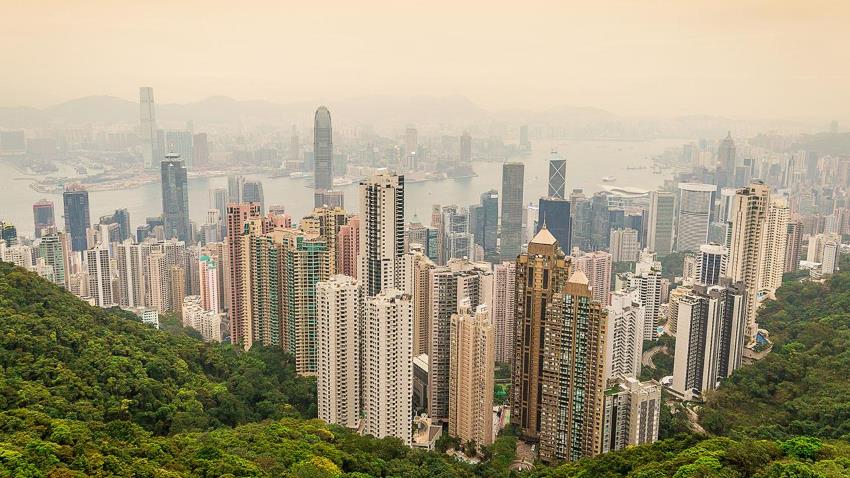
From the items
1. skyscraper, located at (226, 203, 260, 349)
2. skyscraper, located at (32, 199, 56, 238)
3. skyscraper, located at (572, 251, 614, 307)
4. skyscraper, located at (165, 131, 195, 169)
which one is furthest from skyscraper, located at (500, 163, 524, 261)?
skyscraper, located at (32, 199, 56, 238)

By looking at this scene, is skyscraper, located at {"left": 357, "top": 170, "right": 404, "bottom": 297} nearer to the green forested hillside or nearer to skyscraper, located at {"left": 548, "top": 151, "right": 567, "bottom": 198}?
the green forested hillside

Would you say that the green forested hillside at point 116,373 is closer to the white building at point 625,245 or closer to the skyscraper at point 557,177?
the white building at point 625,245

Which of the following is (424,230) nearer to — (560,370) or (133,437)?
(560,370)

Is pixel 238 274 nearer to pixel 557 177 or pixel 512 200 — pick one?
pixel 512 200

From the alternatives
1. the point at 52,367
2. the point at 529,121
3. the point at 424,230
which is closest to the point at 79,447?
the point at 52,367

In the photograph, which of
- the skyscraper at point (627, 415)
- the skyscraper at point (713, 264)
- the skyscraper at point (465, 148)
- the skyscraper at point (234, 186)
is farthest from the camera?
the skyscraper at point (234, 186)

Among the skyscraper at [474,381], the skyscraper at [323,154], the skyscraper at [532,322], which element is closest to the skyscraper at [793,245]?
the skyscraper at [532,322]

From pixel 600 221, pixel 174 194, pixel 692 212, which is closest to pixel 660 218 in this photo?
pixel 692 212
